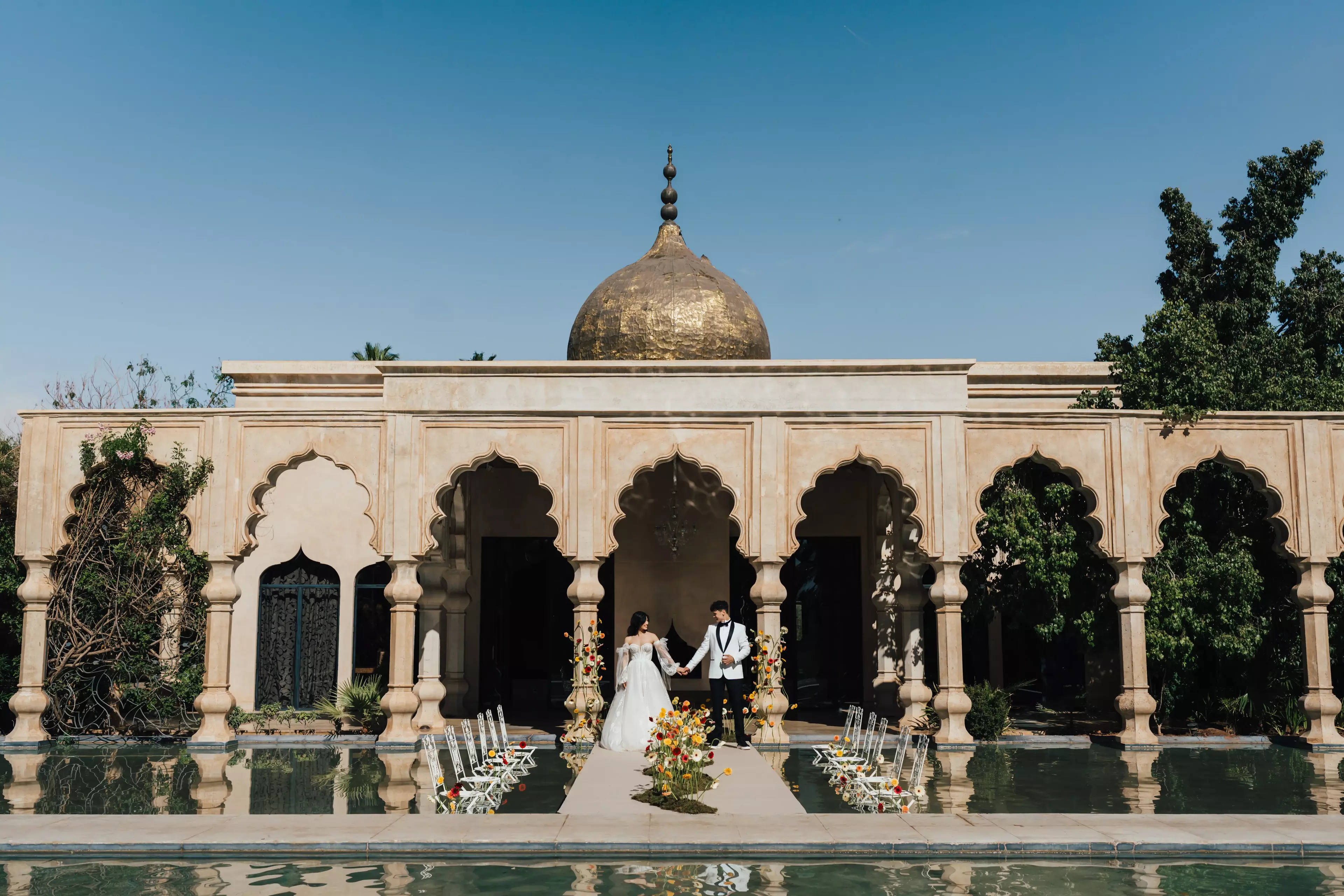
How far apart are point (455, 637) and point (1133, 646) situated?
33.1ft

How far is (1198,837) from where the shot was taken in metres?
8.85

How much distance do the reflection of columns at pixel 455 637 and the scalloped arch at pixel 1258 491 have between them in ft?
33.6

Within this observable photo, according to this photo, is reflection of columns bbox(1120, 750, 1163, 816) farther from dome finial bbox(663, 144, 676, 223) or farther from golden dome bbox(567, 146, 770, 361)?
dome finial bbox(663, 144, 676, 223)

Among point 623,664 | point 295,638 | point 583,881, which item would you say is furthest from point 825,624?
point 583,881

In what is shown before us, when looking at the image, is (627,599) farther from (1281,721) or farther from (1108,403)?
(1281,721)

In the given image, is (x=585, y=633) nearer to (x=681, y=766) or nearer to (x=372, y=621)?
(x=681, y=766)

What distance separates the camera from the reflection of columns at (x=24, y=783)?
1055 cm

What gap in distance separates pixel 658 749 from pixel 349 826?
270 centimetres

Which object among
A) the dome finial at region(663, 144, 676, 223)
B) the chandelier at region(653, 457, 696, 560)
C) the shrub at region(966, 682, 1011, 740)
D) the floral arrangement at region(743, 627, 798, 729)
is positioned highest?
the dome finial at region(663, 144, 676, 223)

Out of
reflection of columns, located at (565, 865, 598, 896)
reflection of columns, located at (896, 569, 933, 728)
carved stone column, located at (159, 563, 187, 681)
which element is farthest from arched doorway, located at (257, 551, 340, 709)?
reflection of columns, located at (565, 865, 598, 896)

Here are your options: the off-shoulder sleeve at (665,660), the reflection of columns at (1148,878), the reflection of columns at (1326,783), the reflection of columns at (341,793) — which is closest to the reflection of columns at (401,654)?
the reflection of columns at (341,793)

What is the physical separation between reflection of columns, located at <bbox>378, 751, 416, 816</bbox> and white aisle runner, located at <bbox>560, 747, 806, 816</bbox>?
1527 millimetres

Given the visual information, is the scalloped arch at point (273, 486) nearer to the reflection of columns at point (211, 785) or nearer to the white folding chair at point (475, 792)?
the reflection of columns at point (211, 785)

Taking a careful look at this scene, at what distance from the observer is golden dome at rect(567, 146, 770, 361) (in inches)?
713
